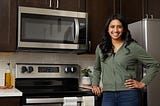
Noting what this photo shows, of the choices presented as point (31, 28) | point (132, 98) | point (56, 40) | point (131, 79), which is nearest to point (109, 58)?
point (131, 79)

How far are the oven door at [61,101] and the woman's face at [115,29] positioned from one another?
66cm

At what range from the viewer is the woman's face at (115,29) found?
1.90 m

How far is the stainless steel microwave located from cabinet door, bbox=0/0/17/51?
6 cm

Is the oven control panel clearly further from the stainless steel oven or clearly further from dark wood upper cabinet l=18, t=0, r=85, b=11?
dark wood upper cabinet l=18, t=0, r=85, b=11

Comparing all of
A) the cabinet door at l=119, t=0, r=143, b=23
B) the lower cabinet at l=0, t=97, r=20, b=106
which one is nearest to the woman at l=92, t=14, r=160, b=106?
the lower cabinet at l=0, t=97, r=20, b=106

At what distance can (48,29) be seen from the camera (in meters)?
2.45

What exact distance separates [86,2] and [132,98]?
125 cm

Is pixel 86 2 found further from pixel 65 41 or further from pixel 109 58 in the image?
pixel 109 58

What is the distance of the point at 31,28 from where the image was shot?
93.9 inches

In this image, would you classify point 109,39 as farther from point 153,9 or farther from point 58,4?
point 153,9

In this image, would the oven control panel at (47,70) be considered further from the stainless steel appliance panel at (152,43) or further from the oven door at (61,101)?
the stainless steel appliance panel at (152,43)

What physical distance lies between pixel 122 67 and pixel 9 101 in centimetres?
96

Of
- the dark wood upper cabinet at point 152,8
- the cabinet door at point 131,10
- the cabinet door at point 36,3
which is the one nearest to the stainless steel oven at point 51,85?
the cabinet door at point 36,3

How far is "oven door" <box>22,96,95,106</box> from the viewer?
205 centimetres
